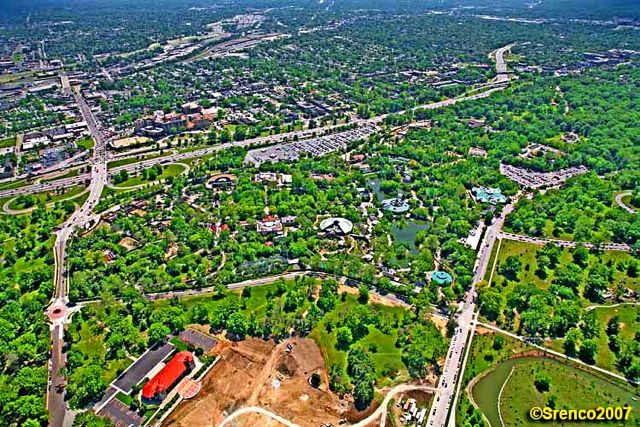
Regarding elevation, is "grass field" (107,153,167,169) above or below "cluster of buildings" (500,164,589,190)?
above

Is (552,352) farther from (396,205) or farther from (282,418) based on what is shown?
(396,205)

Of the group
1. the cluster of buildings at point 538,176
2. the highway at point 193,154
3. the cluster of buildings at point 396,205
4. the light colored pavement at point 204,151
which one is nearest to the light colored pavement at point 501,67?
the light colored pavement at point 204,151

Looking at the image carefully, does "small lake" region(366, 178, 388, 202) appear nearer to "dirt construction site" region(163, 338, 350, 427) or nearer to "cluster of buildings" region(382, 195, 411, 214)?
"cluster of buildings" region(382, 195, 411, 214)

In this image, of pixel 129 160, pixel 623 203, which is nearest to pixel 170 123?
pixel 129 160

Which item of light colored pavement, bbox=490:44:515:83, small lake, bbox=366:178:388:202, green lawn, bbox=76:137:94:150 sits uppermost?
light colored pavement, bbox=490:44:515:83

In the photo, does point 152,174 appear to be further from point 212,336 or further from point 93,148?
point 212,336

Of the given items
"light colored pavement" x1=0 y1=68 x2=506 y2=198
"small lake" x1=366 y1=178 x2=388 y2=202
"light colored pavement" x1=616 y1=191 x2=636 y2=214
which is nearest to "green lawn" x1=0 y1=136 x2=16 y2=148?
"light colored pavement" x1=0 y1=68 x2=506 y2=198

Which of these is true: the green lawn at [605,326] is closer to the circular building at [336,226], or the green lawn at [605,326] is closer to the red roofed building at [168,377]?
the circular building at [336,226]

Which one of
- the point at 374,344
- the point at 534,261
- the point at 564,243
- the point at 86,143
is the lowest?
the point at 534,261

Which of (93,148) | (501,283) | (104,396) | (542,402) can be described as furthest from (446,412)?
(93,148)
